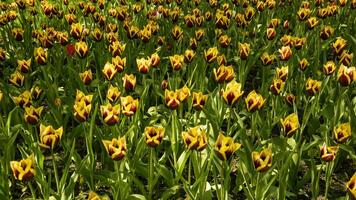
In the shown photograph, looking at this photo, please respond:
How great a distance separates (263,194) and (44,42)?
243 centimetres

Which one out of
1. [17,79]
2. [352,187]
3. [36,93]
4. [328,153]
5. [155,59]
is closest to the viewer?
[352,187]

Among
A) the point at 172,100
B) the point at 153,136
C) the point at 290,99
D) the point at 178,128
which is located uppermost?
the point at 172,100

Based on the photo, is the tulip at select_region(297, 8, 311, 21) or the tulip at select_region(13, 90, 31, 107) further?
the tulip at select_region(297, 8, 311, 21)

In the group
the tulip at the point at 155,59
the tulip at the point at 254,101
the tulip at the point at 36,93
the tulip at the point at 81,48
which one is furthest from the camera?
the tulip at the point at 81,48

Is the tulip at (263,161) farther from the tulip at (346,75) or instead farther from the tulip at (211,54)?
the tulip at (211,54)

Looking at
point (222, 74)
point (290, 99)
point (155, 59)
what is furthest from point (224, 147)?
point (155, 59)

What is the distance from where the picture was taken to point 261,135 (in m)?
3.64

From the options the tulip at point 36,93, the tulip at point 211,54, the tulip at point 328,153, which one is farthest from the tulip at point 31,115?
the tulip at point 328,153

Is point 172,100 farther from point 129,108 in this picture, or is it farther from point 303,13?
point 303,13

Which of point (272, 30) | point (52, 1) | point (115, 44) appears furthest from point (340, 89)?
point (52, 1)

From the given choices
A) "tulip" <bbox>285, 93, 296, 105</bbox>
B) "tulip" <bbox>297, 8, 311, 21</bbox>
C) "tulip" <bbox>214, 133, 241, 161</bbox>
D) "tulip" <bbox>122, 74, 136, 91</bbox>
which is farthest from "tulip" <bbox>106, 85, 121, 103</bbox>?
"tulip" <bbox>297, 8, 311, 21</bbox>

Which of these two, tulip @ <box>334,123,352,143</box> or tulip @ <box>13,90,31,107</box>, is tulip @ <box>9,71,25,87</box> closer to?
tulip @ <box>13,90,31,107</box>

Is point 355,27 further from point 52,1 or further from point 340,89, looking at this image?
point 52,1

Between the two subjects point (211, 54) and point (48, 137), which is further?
point (211, 54)
